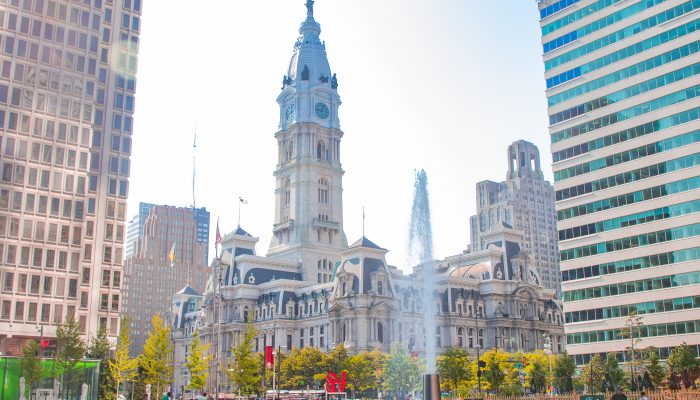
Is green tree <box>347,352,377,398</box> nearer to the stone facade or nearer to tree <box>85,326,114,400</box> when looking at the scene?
the stone facade

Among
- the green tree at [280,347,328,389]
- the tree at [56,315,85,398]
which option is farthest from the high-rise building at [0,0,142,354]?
the green tree at [280,347,328,389]

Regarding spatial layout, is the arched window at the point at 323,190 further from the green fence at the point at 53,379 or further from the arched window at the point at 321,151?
the green fence at the point at 53,379

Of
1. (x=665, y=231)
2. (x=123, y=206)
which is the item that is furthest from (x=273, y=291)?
(x=665, y=231)

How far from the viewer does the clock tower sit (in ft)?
559

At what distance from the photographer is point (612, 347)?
3194 inches

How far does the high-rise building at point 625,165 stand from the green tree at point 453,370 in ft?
54.9

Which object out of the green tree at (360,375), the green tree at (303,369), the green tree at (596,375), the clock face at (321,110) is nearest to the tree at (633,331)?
the green tree at (596,375)

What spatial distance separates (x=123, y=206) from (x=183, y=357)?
93.4 m

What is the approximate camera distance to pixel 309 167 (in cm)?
17488

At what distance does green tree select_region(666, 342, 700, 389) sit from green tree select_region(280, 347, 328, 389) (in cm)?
6043

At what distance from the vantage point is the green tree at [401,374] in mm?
110188

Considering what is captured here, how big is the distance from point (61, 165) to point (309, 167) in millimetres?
92667

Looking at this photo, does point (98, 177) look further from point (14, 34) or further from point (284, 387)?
point (284, 387)

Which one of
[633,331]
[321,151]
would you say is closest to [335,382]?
[633,331]
